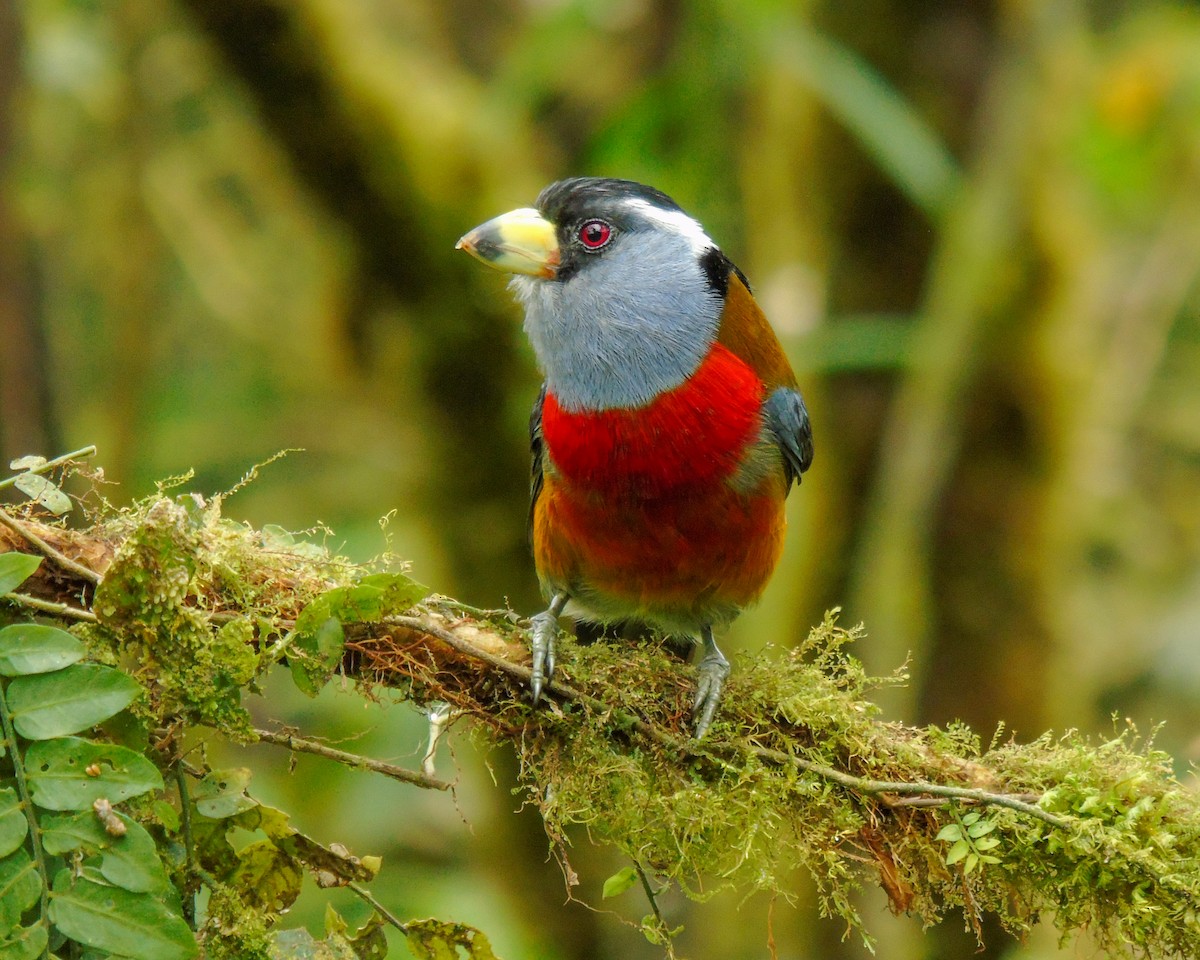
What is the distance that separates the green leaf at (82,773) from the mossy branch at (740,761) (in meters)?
0.27

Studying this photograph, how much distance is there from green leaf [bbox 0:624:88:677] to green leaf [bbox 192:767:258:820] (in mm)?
304

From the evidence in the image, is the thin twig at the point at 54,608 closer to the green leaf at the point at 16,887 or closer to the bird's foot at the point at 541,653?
the green leaf at the point at 16,887

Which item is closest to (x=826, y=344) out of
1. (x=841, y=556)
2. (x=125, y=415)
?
(x=841, y=556)

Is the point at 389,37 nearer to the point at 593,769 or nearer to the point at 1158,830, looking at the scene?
the point at 593,769

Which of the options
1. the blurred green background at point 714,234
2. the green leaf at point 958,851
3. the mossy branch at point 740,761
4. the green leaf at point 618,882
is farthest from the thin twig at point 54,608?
the blurred green background at point 714,234

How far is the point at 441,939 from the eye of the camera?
1.86 m

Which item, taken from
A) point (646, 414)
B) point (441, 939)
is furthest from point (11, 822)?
point (646, 414)

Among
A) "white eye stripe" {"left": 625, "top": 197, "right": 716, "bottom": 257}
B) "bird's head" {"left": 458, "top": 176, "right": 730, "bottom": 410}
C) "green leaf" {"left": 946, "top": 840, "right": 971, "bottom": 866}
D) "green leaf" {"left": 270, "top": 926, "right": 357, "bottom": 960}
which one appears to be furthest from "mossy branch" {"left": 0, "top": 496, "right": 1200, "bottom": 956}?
"white eye stripe" {"left": 625, "top": 197, "right": 716, "bottom": 257}

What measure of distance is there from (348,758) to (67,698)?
0.49m

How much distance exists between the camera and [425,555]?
5539 millimetres

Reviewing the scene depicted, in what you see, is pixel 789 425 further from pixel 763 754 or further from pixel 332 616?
pixel 332 616

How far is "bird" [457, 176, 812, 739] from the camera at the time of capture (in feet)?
9.39

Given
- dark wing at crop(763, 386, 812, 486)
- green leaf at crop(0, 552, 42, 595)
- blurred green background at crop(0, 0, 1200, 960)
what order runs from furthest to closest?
1. blurred green background at crop(0, 0, 1200, 960)
2. dark wing at crop(763, 386, 812, 486)
3. green leaf at crop(0, 552, 42, 595)

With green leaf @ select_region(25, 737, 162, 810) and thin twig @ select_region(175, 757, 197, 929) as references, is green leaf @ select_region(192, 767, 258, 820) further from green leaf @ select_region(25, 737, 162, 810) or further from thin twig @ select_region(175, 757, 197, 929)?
green leaf @ select_region(25, 737, 162, 810)
